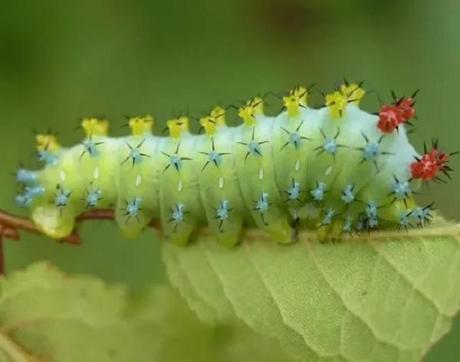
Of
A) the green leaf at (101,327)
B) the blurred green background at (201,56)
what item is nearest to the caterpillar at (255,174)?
the green leaf at (101,327)

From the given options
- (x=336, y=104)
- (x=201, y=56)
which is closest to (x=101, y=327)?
(x=336, y=104)

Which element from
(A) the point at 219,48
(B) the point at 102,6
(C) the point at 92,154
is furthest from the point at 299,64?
(C) the point at 92,154

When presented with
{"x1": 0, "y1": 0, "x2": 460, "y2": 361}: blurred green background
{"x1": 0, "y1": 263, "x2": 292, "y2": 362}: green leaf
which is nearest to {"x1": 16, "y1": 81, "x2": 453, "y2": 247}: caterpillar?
{"x1": 0, "y1": 263, "x2": 292, "y2": 362}: green leaf

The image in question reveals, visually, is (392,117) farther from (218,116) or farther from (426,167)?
(218,116)

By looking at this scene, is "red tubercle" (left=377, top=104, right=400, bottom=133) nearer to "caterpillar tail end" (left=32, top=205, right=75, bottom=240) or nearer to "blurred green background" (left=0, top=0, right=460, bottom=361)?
"caterpillar tail end" (left=32, top=205, right=75, bottom=240)

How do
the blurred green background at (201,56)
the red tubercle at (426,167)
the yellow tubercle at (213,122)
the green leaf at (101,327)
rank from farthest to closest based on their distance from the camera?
the blurred green background at (201,56)
the yellow tubercle at (213,122)
the red tubercle at (426,167)
the green leaf at (101,327)

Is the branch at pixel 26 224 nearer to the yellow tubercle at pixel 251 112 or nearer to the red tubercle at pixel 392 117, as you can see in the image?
the yellow tubercle at pixel 251 112
